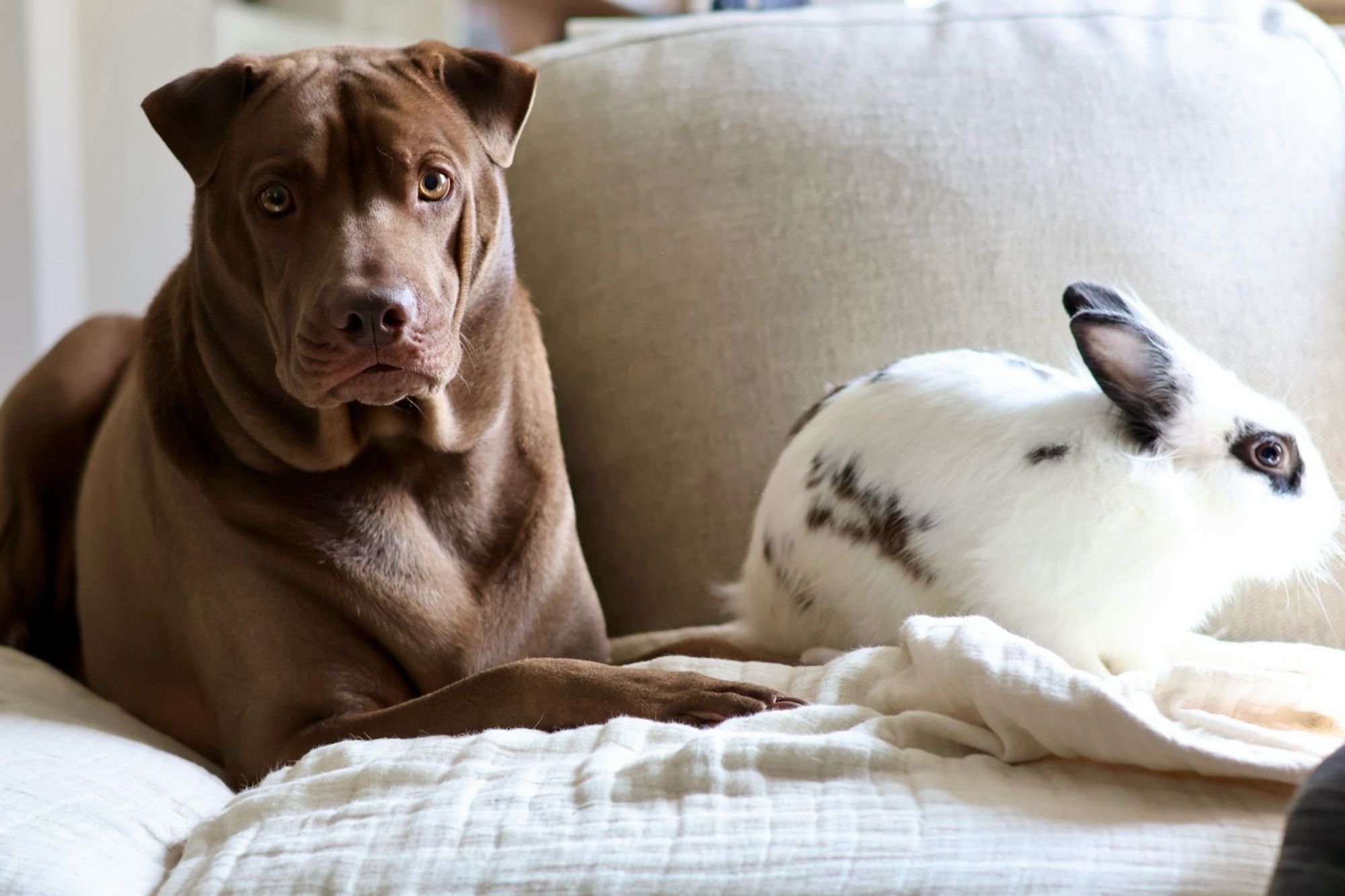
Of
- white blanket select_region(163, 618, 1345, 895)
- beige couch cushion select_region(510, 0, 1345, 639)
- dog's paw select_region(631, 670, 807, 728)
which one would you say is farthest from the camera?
beige couch cushion select_region(510, 0, 1345, 639)

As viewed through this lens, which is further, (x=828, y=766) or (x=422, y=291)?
(x=422, y=291)

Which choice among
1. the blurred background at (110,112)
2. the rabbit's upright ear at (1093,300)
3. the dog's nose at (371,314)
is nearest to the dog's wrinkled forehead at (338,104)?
the dog's nose at (371,314)

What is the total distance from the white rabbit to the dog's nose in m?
0.49

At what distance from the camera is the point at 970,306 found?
5.68ft

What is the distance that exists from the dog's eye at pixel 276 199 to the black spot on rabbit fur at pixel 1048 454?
78cm

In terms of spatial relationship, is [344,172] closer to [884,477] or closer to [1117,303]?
[884,477]

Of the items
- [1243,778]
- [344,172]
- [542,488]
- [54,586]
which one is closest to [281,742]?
[542,488]

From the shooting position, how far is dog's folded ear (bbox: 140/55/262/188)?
139cm

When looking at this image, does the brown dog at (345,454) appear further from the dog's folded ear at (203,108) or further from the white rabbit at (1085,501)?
the white rabbit at (1085,501)

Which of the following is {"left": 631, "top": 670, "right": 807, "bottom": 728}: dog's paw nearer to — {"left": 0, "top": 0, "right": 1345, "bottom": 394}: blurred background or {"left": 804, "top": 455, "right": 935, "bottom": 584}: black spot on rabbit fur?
{"left": 804, "top": 455, "right": 935, "bottom": 584}: black spot on rabbit fur

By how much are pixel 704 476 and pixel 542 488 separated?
26cm

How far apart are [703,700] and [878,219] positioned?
0.80m

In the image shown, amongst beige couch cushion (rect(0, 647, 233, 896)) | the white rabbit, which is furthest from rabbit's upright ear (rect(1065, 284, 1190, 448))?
beige couch cushion (rect(0, 647, 233, 896))

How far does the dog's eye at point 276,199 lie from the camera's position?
4.42ft
